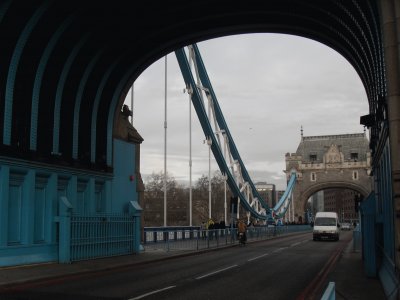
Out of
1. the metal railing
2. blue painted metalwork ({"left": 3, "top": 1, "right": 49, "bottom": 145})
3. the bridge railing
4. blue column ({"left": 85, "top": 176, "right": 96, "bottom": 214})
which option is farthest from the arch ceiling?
the bridge railing

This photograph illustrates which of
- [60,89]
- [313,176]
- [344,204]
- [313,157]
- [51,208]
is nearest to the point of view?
[51,208]

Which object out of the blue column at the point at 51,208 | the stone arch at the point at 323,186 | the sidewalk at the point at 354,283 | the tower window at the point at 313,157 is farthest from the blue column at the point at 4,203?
the tower window at the point at 313,157

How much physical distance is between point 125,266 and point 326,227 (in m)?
26.4

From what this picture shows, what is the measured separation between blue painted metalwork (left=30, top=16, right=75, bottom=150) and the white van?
28.3 meters

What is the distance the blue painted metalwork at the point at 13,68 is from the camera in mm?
16172

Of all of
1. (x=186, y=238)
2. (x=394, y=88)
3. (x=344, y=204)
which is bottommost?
(x=344, y=204)

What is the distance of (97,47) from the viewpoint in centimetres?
2025

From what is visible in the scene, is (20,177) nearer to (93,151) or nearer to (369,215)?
(93,151)

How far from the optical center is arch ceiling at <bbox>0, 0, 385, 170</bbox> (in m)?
16.3

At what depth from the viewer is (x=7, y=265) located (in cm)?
1577

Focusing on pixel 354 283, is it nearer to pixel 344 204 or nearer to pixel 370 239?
pixel 370 239

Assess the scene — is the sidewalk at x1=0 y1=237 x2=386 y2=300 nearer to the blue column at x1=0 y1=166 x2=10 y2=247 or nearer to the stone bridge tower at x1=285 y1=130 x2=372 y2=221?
the blue column at x1=0 y1=166 x2=10 y2=247

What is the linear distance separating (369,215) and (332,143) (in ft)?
290

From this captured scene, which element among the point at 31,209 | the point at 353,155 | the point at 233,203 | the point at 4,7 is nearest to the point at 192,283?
the point at 31,209
